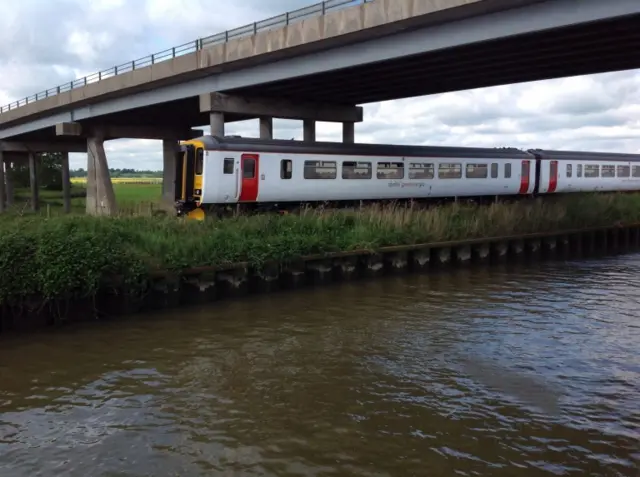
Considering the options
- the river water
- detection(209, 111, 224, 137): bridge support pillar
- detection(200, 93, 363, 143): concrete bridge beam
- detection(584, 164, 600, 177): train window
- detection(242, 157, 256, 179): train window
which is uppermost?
detection(200, 93, 363, 143): concrete bridge beam

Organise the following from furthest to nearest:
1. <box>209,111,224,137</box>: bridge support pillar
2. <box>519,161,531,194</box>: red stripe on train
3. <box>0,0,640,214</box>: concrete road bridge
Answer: <box>519,161,531,194</box>: red stripe on train
<box>209,111,224,137</box>: bridge support pillar
<box>0,0,640,214</box>: concrete road bridge

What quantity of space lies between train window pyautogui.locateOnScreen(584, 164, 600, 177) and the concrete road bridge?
34.0ft

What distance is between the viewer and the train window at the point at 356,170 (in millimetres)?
21577

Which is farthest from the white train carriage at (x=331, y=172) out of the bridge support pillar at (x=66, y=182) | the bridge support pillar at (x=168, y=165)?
the bridge support pillar at (x=66, y=182)

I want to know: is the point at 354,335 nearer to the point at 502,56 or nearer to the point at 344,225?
the point at 344,225

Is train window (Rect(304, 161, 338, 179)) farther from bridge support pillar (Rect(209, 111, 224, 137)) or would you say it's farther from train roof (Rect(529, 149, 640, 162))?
train roof (Rect(529, 149, 640, 162))

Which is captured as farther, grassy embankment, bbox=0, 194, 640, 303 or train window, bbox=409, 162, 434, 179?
train window, bbox=409, 162, 434, 179

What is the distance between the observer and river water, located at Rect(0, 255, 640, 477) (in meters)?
5.56

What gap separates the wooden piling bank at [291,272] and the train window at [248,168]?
240 inches

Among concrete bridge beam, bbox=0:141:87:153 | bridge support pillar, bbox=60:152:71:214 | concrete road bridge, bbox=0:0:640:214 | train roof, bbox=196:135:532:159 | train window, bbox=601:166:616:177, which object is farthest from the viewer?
bridge support pillar, bbox=60:152:71:214

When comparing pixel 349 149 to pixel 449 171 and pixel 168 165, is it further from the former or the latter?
pixel 168 165

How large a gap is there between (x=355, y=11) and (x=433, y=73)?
511 centimetres

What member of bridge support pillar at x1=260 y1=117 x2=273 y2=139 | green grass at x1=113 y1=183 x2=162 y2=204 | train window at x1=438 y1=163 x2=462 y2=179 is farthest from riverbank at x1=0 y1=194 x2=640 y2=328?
bridge support pillar at x1=260 y1=117 x2=273 y2=139

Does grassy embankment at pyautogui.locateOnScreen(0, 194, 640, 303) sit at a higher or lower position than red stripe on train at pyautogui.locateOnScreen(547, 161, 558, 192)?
lower
